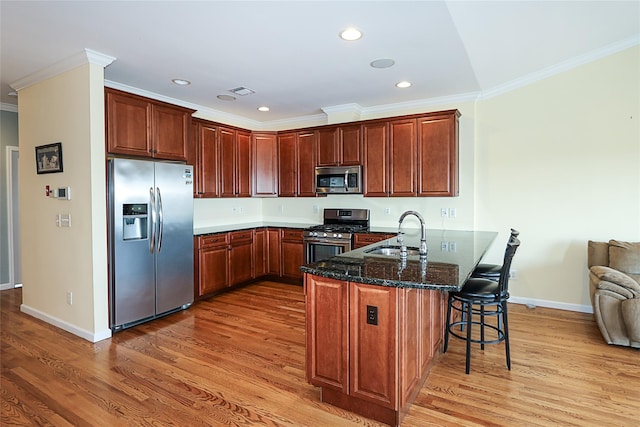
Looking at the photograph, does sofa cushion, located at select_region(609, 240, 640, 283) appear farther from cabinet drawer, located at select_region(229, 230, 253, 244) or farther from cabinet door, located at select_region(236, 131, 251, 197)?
cabinet door, located at select_region(236, 131, 251, 197)

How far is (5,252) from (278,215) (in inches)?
158

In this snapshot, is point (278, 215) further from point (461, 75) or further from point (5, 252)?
point (5, 252)

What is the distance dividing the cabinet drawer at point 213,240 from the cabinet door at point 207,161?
595 mm

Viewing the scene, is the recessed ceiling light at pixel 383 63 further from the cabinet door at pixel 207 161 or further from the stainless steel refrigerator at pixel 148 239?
the cabinet door at pixel 207 161

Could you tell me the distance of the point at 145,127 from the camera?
3.82m

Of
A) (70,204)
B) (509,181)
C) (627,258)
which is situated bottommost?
(627,258)

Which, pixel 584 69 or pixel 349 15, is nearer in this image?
pixel 349 15

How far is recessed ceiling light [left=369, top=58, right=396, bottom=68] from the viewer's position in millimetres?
3483

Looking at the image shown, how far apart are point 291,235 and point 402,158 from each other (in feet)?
6.44

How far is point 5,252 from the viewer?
5.25 meters

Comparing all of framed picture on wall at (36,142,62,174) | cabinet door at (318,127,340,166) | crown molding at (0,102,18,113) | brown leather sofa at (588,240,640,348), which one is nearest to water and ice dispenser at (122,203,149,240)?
framed picture on wall at (36,142,62,174)

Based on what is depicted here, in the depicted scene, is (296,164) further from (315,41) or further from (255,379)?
(255,379)

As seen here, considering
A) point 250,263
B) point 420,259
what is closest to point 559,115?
point 420,259

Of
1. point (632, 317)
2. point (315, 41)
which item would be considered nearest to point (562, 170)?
point (632, 317)
